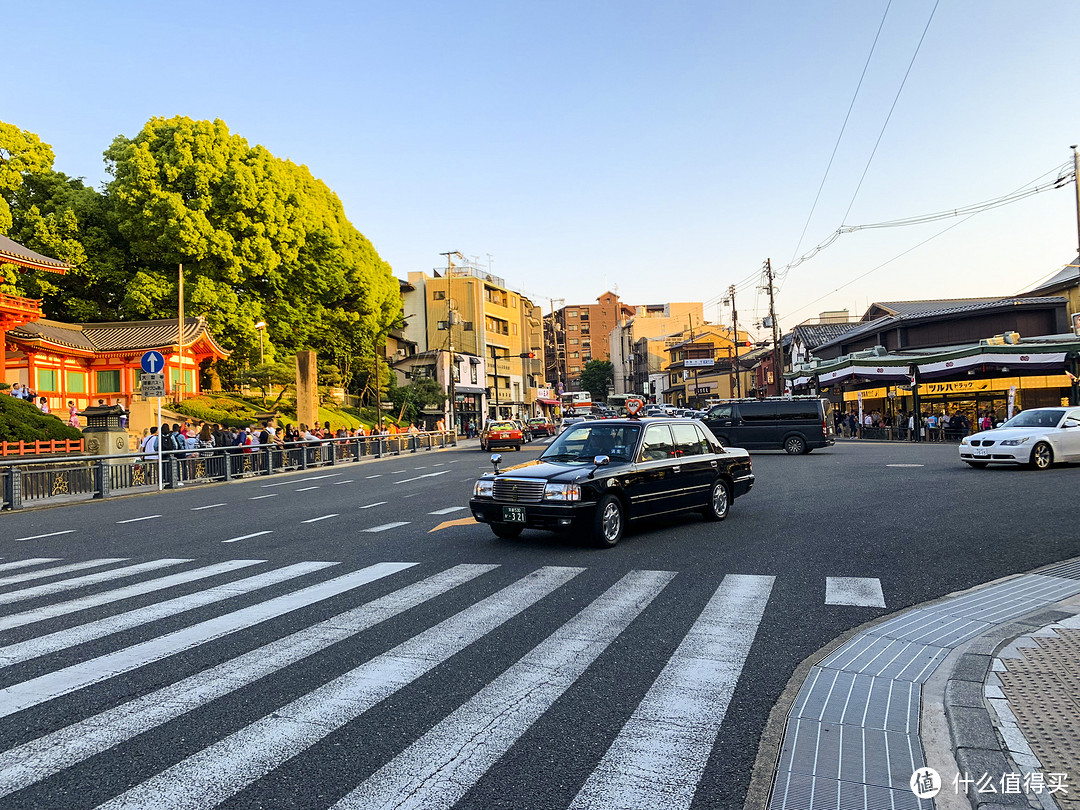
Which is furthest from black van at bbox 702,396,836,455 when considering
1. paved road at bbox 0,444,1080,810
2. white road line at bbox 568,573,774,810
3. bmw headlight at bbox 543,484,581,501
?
white road line at bbox 568,573,774,810

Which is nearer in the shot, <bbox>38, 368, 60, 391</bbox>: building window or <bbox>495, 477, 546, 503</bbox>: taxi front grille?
<bbox>495, 477, 546, 503</bbox>: taxi front grille

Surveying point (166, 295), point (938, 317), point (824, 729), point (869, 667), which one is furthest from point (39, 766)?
point (938, 317)

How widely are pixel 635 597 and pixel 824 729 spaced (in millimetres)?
3108

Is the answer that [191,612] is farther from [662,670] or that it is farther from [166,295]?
[166,295]

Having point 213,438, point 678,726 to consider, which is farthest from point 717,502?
point 213,438

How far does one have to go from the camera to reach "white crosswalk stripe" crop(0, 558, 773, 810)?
348 centimetres

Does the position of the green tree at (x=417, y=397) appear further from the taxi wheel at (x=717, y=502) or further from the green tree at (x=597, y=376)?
the green tree at (x=597, y=376)

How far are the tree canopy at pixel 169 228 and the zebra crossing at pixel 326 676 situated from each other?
3478cm

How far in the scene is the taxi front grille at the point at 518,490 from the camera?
9547mm

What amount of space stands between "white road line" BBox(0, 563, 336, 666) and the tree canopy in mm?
34718

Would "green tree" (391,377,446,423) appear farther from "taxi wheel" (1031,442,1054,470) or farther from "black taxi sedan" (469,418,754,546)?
"black taxi sedan" (469,418,754,546)

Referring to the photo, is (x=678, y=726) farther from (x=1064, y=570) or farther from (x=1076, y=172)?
(x=1076, y=172)

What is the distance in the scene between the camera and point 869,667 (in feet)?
16.2

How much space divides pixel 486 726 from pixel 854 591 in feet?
14.7
